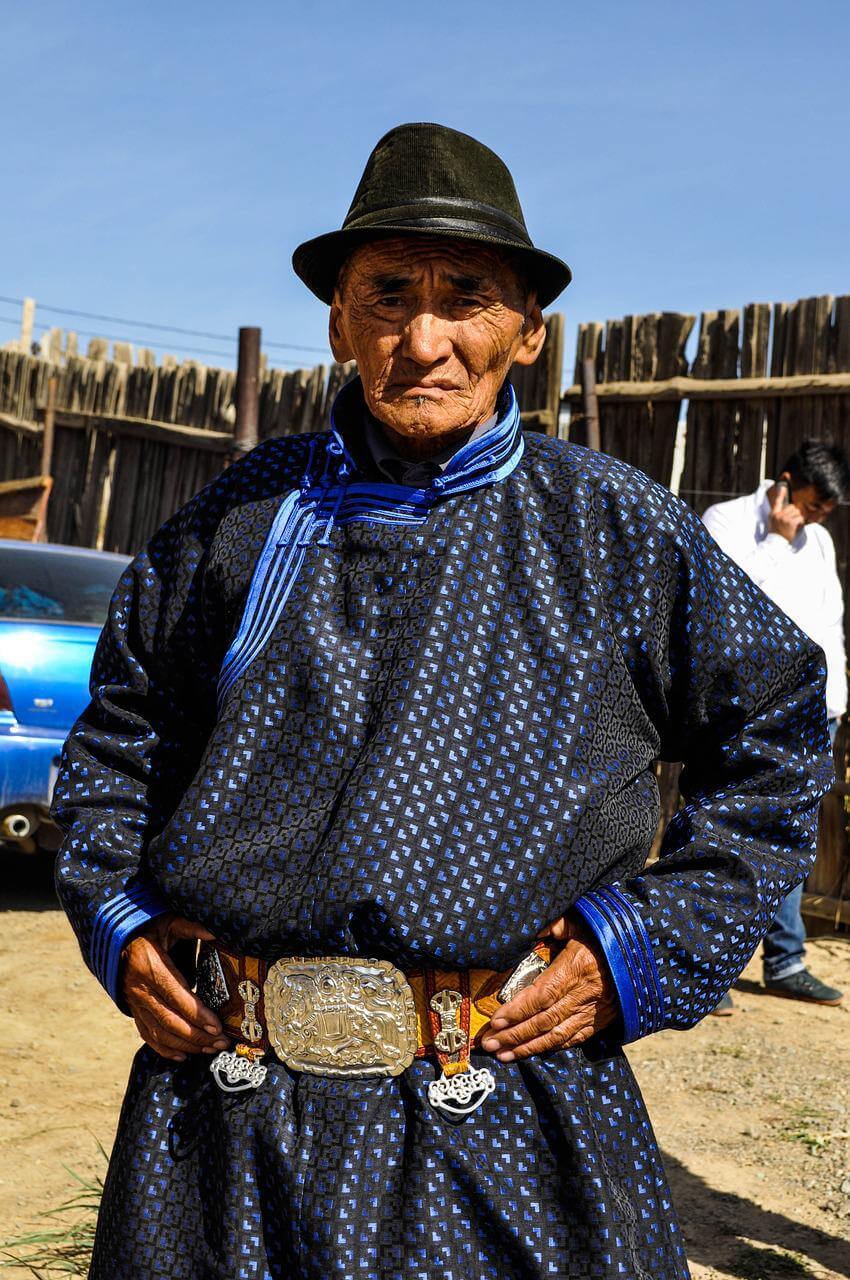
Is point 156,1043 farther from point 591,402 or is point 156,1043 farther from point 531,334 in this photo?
point 591,402

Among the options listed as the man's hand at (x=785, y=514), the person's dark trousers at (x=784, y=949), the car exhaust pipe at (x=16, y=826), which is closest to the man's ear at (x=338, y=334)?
the man's hand at (x=785, y=514)

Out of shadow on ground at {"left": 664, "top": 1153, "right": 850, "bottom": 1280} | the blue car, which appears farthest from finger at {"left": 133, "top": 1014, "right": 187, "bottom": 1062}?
the blue car

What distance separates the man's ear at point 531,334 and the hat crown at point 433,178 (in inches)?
4.7

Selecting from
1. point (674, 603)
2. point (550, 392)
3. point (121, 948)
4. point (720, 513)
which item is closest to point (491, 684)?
point (674, 603)

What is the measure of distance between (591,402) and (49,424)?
15.9 ft

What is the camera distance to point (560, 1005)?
1.54m

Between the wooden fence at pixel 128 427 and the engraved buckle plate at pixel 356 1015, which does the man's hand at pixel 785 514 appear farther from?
the engraved buckle plate at pixel 356 1015

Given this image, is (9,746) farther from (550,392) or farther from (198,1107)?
(198,1107)

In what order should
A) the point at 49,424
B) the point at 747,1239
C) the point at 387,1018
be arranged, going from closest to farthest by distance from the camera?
the point at 387,1018 < the point at 747,1239 < the point at 49,424

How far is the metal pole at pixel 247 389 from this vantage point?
289 inches

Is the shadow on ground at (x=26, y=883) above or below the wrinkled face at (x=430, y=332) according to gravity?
below

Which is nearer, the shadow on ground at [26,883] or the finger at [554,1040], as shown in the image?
the finger at [554,1040]

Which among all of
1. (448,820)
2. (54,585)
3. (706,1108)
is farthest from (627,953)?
(54,585)

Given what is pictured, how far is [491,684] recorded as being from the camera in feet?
5.20
